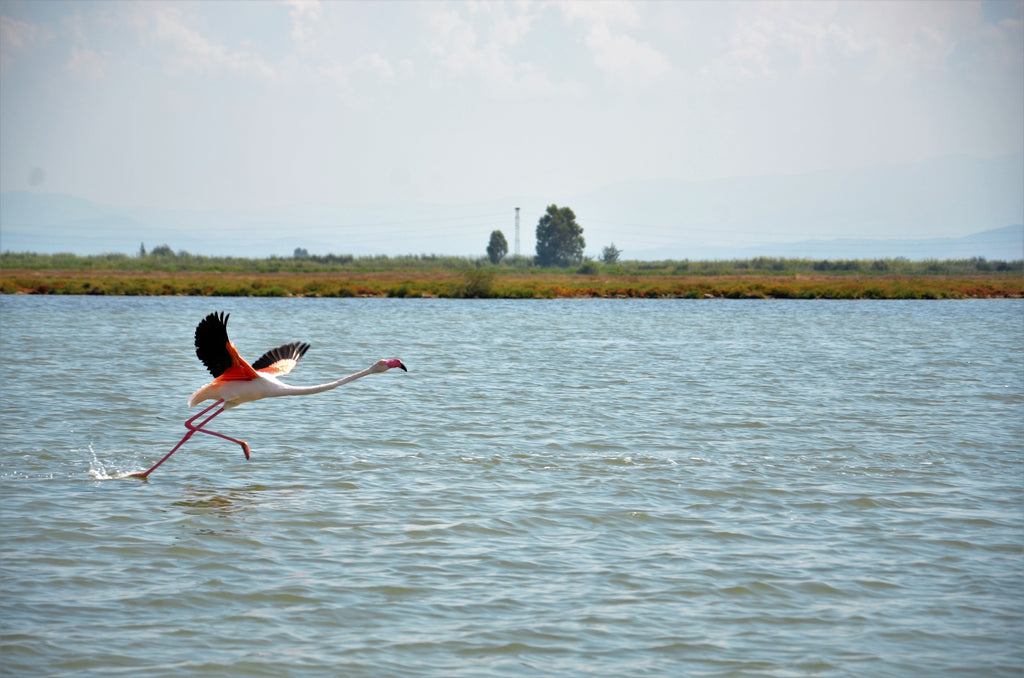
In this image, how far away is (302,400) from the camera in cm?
1881

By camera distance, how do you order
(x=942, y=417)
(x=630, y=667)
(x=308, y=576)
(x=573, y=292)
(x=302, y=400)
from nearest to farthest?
(x=630, y=667) → (x=308, y=576) → (x=942, y=417) → (x=302, y=400) → (x=573, y=292)

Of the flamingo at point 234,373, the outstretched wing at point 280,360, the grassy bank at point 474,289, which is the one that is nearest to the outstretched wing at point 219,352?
the flamingo at point 234,373

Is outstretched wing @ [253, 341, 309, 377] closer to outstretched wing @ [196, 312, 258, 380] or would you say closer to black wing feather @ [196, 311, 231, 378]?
outstretched wing @ [196, 312, 258, 380]

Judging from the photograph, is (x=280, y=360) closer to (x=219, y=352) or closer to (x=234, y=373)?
(x=234, y=373)

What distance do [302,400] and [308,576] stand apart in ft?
36.4

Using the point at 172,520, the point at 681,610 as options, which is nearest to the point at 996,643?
the point at 681,610

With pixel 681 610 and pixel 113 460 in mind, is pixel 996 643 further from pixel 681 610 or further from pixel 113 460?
pixel 113 460

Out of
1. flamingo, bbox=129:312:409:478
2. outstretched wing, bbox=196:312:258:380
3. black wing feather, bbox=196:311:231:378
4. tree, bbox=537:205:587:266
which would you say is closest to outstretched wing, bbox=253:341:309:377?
flamingo, bbox=129:312:409:478

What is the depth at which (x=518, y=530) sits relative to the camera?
9.27 metres

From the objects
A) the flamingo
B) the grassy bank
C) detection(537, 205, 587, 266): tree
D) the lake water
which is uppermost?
detection(537, 205, 587, 266): tree

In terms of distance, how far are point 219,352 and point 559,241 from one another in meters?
120

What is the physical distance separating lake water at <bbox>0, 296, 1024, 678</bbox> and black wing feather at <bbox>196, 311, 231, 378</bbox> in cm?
138

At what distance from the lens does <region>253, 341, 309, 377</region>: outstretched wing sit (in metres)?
12.1

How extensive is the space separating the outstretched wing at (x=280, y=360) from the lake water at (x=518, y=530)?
1.21 m
